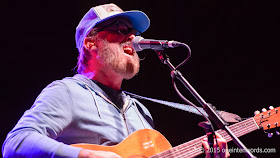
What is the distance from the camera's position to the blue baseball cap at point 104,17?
8.49 ft

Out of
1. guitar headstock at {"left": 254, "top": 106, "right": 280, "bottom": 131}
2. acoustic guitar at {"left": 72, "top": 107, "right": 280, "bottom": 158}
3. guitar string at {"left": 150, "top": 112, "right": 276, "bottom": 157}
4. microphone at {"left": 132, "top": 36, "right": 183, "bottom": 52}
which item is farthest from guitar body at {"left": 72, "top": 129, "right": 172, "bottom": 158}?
guitar headstock at {"left": 254, "top": 106, "right": 280, "bottom": 131}

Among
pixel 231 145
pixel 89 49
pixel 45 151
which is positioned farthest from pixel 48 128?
pixel 231 145

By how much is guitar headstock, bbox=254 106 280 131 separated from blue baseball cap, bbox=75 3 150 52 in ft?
5.14

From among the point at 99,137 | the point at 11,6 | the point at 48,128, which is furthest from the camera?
the point at 11,6

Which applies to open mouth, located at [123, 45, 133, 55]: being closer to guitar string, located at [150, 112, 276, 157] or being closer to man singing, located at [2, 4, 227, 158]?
man singing, located at [2, 4, 227, 158]

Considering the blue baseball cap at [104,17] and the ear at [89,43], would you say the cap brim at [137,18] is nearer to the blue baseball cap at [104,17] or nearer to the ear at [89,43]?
the blue baseball cap at [104,17]

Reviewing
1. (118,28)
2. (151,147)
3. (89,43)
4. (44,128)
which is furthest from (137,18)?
(44,128)

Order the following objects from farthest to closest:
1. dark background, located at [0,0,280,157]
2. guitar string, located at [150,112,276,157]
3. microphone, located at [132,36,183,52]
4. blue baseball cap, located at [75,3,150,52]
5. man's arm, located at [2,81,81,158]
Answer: dark background, located at [0,0,280,157] < blue baseball cap, located at [75,3,150,52] < guitar string, located at [150,112,276,157] < microphone, located at [132,36,183,52] < man's arm, located at [2,81,81,158]

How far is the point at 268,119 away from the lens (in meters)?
2.47

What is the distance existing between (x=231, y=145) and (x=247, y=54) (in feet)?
4.77

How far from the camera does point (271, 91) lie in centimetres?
383

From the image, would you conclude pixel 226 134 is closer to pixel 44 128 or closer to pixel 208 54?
pixel 44 128

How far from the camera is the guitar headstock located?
2443mm

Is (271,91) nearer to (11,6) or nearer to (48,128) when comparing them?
(48,128)
